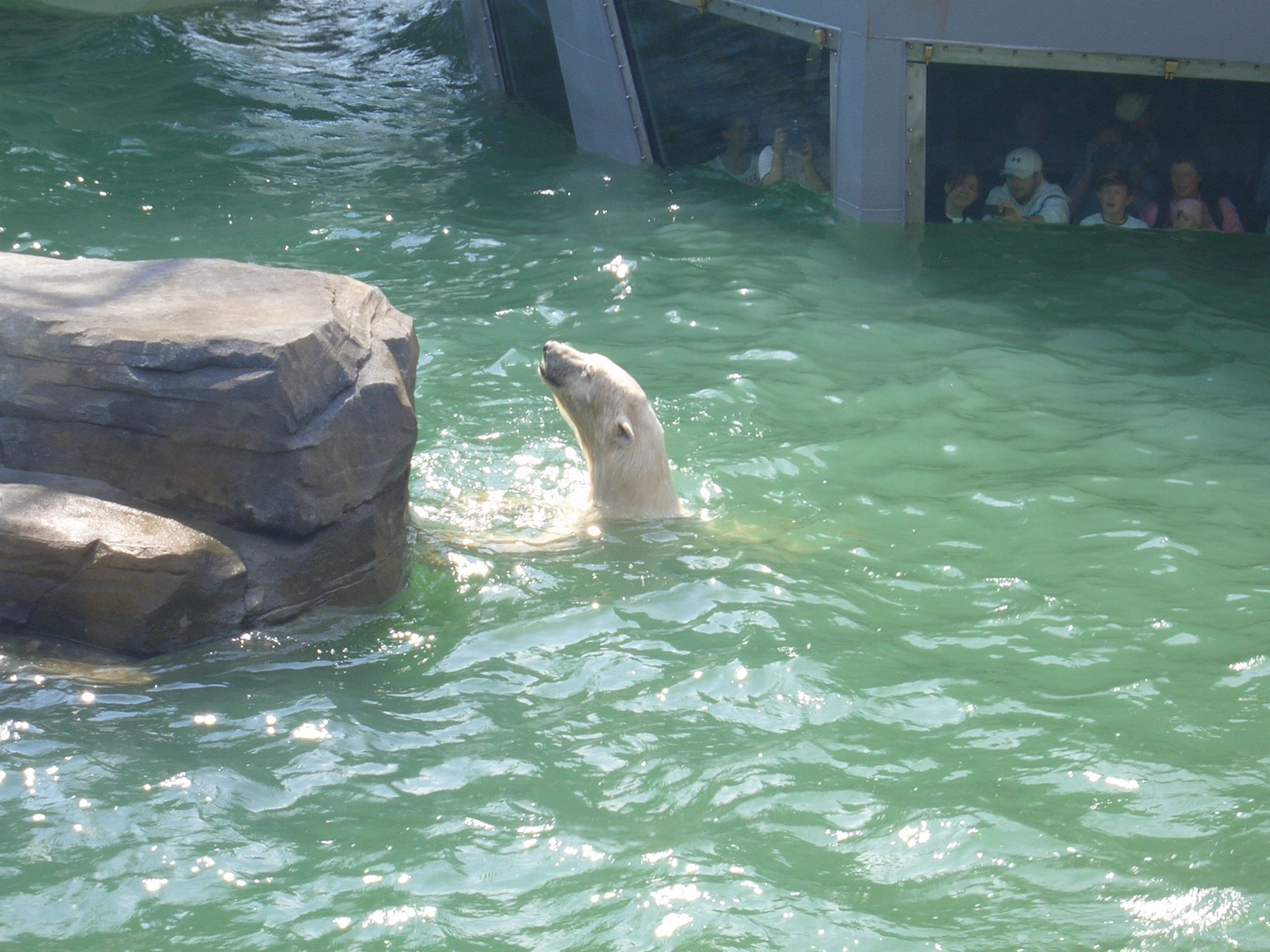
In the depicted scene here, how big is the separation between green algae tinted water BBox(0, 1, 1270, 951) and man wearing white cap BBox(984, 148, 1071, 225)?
314 mm

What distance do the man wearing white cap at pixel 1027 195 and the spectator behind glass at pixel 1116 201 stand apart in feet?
0.76

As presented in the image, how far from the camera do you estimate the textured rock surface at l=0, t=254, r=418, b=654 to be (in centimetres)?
361

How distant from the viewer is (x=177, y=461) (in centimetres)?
382

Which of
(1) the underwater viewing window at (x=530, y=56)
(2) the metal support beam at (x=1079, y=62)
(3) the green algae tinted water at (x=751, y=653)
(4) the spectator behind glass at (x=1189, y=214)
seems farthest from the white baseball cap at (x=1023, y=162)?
(1) the underwater viewing window at (x=530, y=56)

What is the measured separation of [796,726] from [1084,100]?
256 inches

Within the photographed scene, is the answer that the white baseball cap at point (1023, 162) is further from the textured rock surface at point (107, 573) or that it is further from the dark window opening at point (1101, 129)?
the textured rock surface at point (107, 573)

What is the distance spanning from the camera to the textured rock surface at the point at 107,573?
139 inches

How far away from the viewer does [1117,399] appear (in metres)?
6.29

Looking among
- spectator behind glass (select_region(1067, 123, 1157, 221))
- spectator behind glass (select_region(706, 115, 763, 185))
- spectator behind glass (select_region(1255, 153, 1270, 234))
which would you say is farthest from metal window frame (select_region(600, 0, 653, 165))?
spectator behind glass (select_region(1255, 153, 1270, 234))

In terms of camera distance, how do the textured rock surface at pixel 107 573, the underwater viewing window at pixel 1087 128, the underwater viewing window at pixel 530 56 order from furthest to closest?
the underwater viewing window at pixel 530 56 < the underwater viewing window at pixel 1087 128 < the textured rock surface at pixel 107 573

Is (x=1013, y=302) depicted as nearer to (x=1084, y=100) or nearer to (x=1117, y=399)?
(x=1117, y=399)

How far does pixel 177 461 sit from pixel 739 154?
6987mm

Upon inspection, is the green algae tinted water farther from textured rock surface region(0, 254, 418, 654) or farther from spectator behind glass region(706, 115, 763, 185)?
spectator behind glass region(706, 115, 763, 185)

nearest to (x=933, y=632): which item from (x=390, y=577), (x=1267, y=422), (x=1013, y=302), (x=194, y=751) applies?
(x=390, y=577)
